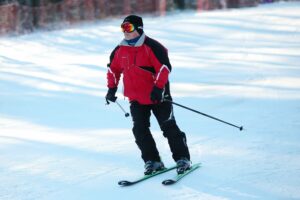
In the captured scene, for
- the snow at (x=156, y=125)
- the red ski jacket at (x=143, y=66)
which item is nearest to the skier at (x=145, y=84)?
the red ski jacket at (x=143, y=66)

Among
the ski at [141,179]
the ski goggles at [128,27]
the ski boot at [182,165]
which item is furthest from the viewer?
the ski boot at [182,165]

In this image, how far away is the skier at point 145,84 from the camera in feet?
17.9

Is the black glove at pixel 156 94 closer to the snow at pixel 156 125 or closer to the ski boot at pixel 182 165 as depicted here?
the ski boot at pixel 182 165

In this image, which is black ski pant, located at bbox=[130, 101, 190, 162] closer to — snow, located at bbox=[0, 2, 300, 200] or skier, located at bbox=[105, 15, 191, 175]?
skier, located at bbox=[105, 15, 191, 175]

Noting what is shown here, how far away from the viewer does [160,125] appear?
5703 millimetres

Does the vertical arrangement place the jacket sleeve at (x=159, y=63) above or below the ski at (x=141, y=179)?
above

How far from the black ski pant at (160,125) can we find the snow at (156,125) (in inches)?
12.4

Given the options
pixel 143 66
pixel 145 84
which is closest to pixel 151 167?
pixel 145 84

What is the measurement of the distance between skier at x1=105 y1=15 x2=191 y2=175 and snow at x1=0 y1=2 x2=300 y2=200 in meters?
0.30

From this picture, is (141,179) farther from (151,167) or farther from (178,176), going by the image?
(178,176)

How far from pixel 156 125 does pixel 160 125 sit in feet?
9.54

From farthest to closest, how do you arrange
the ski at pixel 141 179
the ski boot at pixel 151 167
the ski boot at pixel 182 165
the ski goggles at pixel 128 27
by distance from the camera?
the ski boot at pixel 151 167 → the ski boot at pixel 182 165 → the ski at pixel 141 179 → the ski goggles at pixel 128 27

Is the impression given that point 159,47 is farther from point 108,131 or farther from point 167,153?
point 108,131

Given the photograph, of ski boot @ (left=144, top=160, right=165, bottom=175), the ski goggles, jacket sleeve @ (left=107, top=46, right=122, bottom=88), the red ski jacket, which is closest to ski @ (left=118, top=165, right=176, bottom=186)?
ski boot @ (left=144, top=160, right=165, bottom=175)
